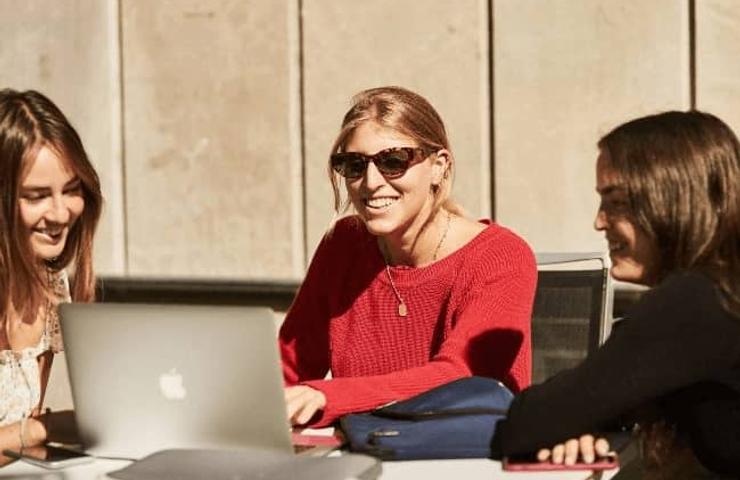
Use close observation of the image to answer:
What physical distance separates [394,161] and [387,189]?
0.08 m

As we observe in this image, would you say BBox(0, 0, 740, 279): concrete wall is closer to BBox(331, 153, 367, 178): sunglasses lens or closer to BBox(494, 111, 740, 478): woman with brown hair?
BBox(331, 153, 367, 178): sunglasses lens

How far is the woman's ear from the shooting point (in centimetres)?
400

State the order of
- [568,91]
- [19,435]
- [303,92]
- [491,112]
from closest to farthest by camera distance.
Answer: [19,435] → [568,91] → [491,112] → [303,92]

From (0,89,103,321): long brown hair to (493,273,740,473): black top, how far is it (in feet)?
4.36

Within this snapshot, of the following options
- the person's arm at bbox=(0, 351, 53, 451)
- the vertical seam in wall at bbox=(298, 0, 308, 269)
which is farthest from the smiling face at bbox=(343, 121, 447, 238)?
the vertical seam in wall at bbox=(298, 0, 308, 269)

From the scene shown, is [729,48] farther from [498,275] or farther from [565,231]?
[498,275]

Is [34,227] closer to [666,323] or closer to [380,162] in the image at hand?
[380,162]

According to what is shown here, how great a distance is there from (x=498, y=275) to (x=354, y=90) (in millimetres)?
3104

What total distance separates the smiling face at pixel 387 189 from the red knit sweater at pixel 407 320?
0.15 meters

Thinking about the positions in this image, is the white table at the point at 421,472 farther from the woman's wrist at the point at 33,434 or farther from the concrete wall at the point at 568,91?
the concrete wall at the point at 568,91

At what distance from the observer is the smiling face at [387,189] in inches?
152

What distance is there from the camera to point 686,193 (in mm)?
3025

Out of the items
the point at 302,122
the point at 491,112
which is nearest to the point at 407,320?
the point at 491,112

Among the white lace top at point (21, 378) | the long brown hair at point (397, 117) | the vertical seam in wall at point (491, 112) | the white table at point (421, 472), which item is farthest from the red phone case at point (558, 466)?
the vertical seam in wall at point (491, 112)
